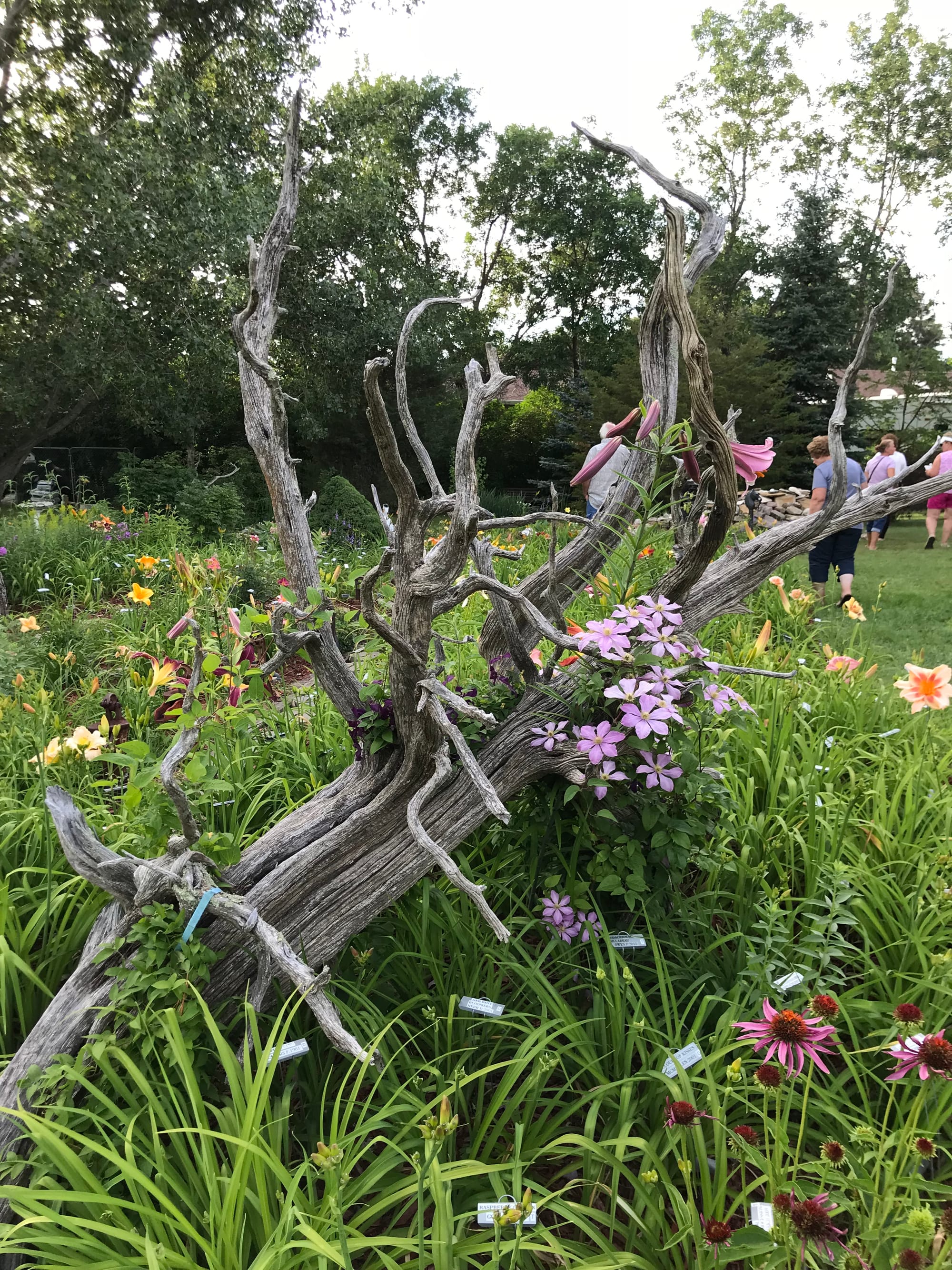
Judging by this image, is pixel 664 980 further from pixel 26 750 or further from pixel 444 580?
pixel 26 750

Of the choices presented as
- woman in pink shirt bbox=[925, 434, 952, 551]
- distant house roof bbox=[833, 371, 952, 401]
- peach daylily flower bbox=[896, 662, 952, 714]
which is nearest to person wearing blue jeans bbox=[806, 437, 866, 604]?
peach daylily flower bbox=[896, 662, 952, 714]

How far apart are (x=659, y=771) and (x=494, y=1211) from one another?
A: 0.79 metres

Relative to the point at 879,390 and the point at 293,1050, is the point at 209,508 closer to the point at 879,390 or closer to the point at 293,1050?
the point at 293,1050

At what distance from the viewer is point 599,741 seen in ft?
4.70

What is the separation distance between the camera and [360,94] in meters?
16.1

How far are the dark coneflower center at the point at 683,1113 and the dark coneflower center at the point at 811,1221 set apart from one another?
0.14m

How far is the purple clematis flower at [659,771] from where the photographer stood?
1.42m

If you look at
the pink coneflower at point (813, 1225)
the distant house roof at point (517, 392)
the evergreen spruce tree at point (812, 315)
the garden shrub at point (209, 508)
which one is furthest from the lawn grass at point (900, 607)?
the distant house roof at point (517, 392)

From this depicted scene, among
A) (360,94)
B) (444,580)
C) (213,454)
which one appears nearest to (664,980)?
(444,580)

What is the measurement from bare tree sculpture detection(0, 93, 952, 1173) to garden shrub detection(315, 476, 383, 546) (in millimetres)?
6566

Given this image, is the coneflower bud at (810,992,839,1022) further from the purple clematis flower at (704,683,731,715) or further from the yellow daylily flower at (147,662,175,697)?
the yellow daylily flower at (147,662,175,697)

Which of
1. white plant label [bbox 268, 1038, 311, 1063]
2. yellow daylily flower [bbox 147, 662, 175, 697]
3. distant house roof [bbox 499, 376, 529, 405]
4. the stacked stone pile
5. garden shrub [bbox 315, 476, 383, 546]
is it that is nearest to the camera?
white plant label [bbox 268, 1038, 311, 1063]

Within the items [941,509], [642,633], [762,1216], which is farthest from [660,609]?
[941,509]

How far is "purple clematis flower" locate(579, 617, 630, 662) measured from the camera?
1407mm
